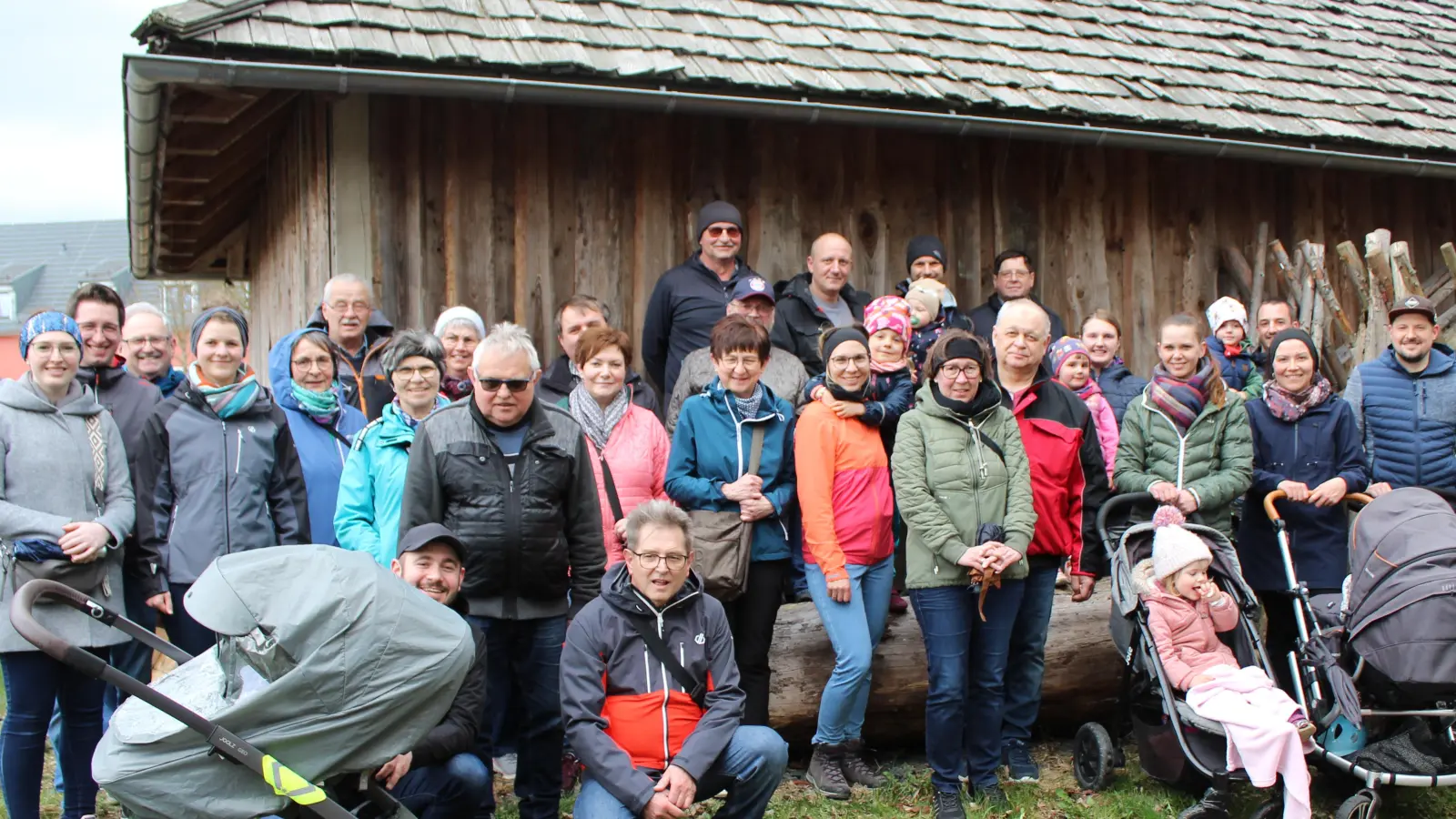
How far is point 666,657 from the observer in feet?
14.2

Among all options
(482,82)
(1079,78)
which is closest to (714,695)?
(482,82)

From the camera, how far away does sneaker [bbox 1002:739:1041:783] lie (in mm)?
5504

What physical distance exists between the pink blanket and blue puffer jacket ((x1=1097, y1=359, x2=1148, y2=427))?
1807 millimetres

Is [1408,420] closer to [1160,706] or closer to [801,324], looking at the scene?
[1160,706]

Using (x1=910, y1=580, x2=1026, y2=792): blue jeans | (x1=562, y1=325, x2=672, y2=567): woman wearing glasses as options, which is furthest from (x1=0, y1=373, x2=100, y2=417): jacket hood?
(x1=910, y1=580, x2=1026, y2=792): blue jeans

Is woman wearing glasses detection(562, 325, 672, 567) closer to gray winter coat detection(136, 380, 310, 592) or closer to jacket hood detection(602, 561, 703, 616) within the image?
jacket hood detection(602, 561, 703, 616)

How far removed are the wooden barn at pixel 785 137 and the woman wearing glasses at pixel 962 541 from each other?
2.30m

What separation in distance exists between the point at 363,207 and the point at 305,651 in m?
3.72

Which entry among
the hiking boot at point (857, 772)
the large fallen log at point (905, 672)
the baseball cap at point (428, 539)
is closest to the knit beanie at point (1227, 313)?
the large fallen log at point (905, 672)

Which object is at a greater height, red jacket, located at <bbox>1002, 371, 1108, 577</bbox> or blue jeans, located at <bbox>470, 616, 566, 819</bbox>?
red jacket, located at <bbox>1002, 371, 1108, 577</bbox>

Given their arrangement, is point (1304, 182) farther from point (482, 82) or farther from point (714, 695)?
point (714, 695)

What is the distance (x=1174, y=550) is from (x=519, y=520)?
2.65 m

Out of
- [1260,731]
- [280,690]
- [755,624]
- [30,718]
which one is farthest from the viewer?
[755,624]

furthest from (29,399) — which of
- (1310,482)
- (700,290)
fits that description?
(1310,482)
